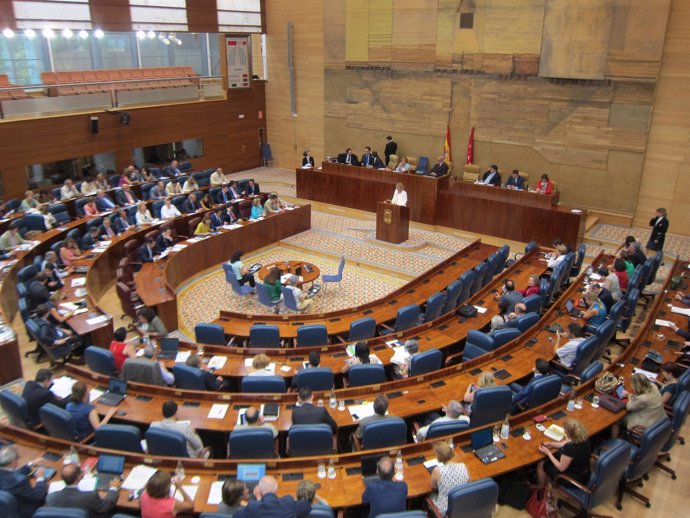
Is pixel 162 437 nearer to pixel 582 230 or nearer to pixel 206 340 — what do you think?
pixel 206 340

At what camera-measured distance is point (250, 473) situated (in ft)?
17.2

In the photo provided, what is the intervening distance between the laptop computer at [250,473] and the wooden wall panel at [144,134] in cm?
1347

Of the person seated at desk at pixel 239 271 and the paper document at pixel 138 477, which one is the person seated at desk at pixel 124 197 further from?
the paper document at pixel 138 477

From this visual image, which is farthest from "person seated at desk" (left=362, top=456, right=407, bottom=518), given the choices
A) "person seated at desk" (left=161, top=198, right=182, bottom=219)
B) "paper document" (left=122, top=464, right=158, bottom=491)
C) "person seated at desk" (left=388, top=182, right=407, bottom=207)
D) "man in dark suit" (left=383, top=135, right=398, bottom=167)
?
"man in dark suit" (left=383, top=135, right=398, bottom=167)

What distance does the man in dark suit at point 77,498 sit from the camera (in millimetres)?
4629

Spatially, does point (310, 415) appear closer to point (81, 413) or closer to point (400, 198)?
point (81, 413)

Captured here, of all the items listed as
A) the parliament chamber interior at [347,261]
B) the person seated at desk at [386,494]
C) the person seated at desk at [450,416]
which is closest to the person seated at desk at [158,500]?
the parliament chamber interior at [347,261]

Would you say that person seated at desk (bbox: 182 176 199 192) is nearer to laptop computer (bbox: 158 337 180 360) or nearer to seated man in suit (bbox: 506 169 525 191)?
laptop computer (bbox: 158 337 180 360)

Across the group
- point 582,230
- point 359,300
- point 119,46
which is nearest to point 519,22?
point 582,230

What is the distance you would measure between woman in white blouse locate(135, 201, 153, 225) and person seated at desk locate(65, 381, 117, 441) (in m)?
7.58

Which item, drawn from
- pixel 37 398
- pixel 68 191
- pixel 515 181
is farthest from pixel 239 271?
pixel 515 181

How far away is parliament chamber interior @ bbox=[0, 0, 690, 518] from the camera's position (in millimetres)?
5551

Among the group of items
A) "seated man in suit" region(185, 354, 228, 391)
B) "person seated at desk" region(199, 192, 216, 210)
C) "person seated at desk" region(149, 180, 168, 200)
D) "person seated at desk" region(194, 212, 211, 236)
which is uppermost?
"person seated at desk" region(149, 180, 168, 200)

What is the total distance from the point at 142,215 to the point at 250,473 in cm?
939
